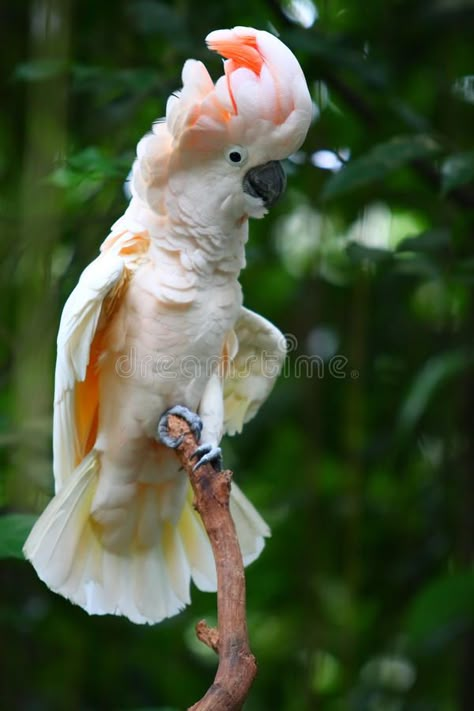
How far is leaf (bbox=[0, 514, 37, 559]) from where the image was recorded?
1.58 metres

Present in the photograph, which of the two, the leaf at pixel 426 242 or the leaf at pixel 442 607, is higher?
the leaf at pixel 426 242

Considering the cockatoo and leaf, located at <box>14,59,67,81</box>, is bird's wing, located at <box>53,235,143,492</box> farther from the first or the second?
leaf, located at <box>14,59,67,81</box>

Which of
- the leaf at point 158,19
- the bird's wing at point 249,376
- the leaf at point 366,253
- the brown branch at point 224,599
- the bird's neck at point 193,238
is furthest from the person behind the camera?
the leaf at point 158,19

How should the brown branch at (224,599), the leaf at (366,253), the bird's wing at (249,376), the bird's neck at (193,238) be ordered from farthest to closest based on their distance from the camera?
1. the leaf at (366,253)
2. the bird's wing at (249,376)
3. the bird's neck at (193,238)
4. the brown branch at (224,599)

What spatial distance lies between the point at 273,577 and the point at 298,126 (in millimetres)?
1672

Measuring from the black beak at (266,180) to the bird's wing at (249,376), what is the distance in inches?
13.6

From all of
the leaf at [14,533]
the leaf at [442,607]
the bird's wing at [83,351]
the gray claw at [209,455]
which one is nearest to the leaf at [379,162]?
the bird's wing at [83,351]

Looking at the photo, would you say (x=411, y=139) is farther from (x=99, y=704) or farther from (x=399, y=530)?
(x=99, y=704)

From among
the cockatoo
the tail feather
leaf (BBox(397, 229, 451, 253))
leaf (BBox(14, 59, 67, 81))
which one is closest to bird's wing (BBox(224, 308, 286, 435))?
the cockatoo

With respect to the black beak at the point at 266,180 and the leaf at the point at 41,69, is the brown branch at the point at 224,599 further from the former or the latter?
the leaf at the point at 41,69

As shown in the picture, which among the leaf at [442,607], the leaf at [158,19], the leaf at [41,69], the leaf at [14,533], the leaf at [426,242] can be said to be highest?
the leaf at [158,19]

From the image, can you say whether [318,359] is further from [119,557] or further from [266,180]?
[266,180]

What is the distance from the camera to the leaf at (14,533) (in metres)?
1.58

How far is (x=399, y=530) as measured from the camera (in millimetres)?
3031
